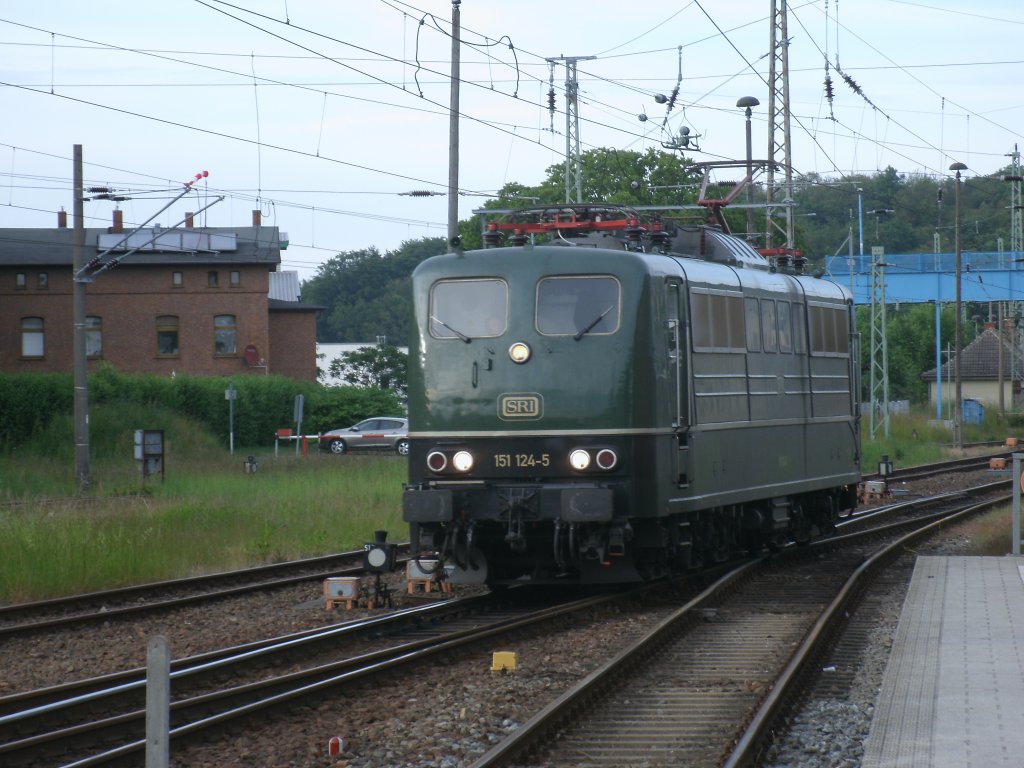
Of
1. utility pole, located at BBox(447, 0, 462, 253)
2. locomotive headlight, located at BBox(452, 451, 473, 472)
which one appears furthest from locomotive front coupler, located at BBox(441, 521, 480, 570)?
utility pole, located at BBox(447, 0, 462, 253)

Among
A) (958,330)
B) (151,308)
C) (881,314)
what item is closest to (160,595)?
(881,314)

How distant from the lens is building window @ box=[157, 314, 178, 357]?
184 feet

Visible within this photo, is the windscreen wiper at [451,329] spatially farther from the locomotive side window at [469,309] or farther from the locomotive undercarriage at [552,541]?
the locomotive undercarriage at [552,541]

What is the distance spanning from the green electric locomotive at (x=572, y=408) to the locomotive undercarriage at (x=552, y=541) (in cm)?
2

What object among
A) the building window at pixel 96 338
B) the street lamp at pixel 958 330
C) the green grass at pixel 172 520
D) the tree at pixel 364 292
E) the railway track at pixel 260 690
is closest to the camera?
the railway track at pixel 260 690

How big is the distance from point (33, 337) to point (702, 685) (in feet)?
163

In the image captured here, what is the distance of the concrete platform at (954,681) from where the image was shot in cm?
716

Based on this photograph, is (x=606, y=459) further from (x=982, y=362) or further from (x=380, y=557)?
(x=982, y=362)

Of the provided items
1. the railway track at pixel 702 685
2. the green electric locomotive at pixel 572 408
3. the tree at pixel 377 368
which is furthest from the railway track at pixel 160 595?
the tree at pixel 377 368

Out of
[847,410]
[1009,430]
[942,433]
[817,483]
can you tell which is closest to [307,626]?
[817,483]

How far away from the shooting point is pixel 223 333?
56.5 m

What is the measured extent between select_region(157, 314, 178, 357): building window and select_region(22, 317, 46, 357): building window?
13.9 feet

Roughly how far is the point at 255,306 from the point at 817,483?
4151 cm

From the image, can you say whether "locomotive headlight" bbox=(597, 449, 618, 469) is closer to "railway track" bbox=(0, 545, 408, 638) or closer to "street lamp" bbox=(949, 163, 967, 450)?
"railway track" bbox=(0, 545, 408, 638)
